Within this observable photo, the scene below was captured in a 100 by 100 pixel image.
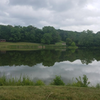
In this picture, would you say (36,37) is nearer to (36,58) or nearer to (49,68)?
(36,58)

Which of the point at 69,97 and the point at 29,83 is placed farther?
the point at 29,83

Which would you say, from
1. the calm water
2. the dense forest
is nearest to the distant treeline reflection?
the calm water

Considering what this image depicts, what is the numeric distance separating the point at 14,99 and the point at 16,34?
83.8 meters

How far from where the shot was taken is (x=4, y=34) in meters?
82.6

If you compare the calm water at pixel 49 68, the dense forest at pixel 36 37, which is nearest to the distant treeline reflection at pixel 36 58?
the calm water at pixel 49 68

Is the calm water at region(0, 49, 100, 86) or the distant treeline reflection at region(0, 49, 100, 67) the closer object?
the calm water at region(0, 49, 100, 86)

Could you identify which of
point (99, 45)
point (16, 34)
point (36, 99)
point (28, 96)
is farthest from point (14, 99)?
point (99, 45)

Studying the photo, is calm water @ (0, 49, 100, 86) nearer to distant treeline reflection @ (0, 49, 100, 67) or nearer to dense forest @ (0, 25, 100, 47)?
distant treeline reflection @ (0, 49, 100, 67)

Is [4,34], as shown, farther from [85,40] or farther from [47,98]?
[47,98]

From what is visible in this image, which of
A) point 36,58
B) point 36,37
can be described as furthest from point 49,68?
point 36,37

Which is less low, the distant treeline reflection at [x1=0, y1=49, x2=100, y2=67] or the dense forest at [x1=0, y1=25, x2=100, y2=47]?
→ the dense forest at [x1=0, y1=25, x2=100, y2=47]

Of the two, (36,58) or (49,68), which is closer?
(49,68)

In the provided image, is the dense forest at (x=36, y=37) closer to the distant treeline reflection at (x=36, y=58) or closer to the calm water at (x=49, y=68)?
the distant treeline reflection at (x=36, y=58)

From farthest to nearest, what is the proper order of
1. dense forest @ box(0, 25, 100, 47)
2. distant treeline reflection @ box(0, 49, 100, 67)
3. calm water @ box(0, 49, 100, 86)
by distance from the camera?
dense forest @ box(0, 25, 100, 47) → distant treeline reflection @ box(0, 49, 100, 67) → calm water @ box(0, 49, 100, 86)
